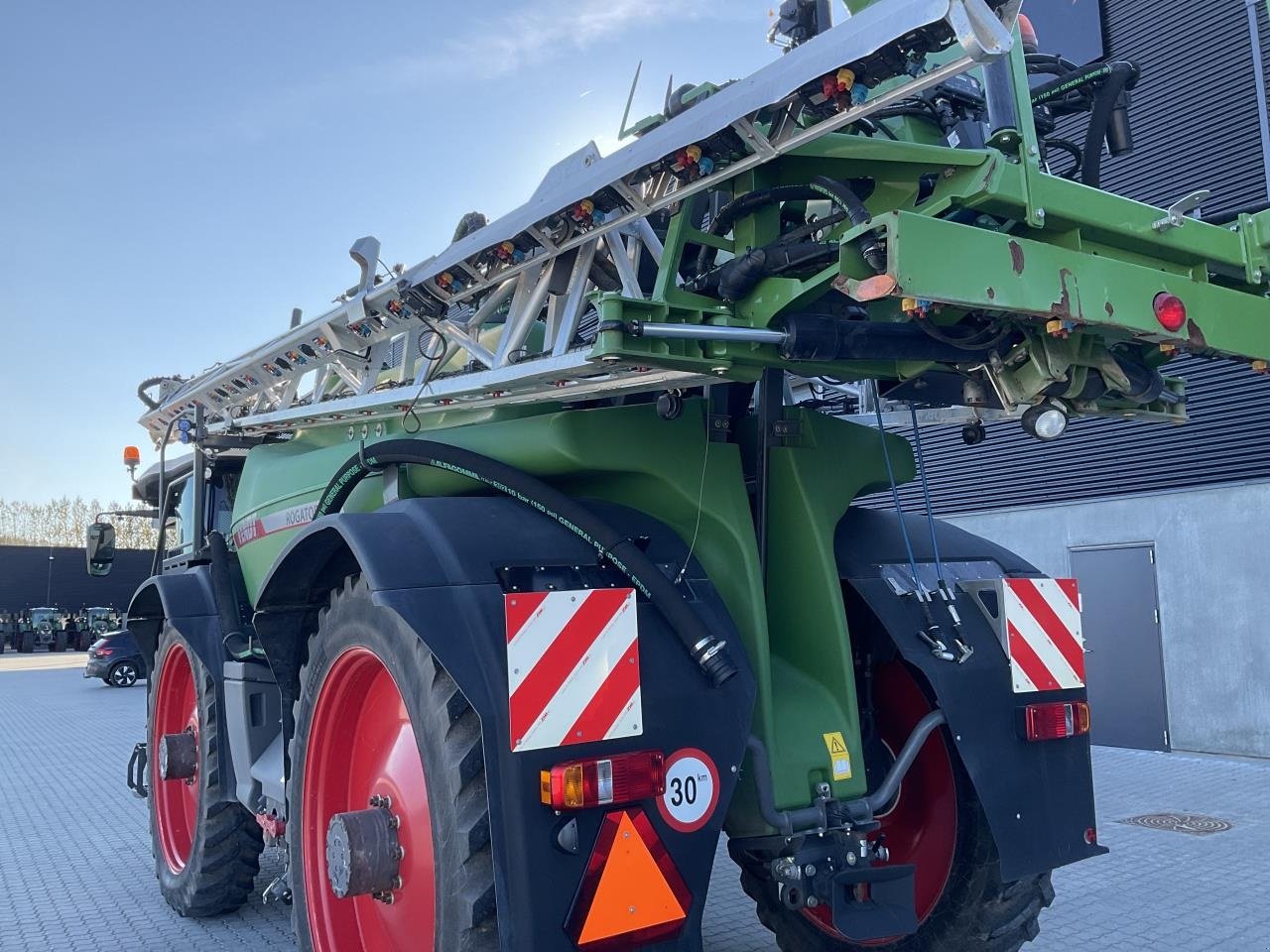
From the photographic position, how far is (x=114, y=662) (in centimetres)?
2150

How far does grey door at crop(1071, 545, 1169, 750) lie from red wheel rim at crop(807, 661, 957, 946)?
6755 mm

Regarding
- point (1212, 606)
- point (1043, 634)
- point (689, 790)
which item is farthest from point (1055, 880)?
point (1212, 606)

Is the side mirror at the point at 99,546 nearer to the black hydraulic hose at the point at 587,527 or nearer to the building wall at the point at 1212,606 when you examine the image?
the black hydraulic hose at the point at 587,527

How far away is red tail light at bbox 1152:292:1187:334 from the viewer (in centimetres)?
295

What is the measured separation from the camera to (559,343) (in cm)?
330

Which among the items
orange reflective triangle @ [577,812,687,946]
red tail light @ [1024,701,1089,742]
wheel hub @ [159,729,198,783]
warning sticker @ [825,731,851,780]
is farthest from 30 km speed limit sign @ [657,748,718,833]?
wheel hub @ [159,729,198,783]

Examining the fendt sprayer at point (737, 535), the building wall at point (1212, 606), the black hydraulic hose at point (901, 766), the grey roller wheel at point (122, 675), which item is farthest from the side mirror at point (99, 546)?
the grey roller wheel at point (122, 675)

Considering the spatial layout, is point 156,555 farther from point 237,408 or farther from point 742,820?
point 742,820

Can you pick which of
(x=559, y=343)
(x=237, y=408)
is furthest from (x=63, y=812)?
(x=559, y=343)

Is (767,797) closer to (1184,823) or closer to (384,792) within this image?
(384,792)

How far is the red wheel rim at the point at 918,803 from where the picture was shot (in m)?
3.74

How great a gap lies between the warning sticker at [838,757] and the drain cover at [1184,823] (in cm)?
478

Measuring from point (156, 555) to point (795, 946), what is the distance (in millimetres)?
4545

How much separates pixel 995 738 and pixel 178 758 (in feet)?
12.9
